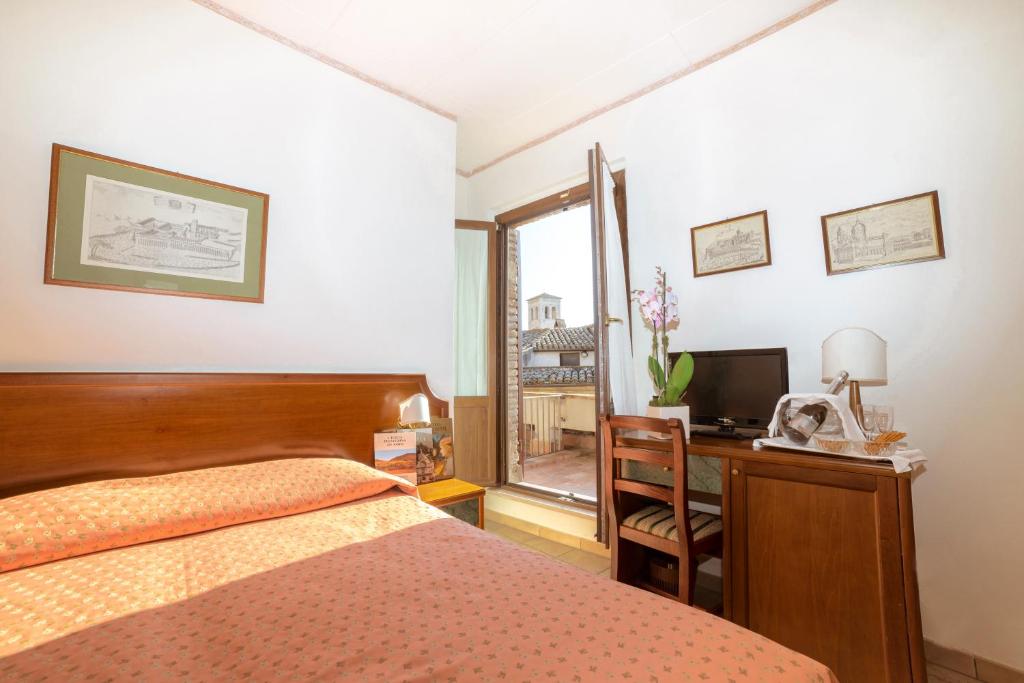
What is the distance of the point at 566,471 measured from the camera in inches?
209

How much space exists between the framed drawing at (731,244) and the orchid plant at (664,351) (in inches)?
10.0

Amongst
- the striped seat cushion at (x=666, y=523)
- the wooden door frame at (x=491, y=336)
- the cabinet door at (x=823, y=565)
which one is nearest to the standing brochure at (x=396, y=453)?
the striped seat cushion at (x=666, y=523)

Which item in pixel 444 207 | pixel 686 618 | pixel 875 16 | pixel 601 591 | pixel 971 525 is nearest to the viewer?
pixel 686 618

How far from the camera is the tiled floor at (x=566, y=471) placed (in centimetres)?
452

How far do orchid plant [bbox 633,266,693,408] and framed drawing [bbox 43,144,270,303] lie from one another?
2.13 m

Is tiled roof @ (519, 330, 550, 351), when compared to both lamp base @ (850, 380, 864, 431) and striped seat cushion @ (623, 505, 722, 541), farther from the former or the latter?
lamp base @ (850, 380, 864, 431)

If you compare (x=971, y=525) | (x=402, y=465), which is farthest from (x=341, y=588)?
(x=971, y=525)

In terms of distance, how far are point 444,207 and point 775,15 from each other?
2.24m

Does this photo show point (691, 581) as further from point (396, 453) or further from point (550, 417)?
point (550, 417)

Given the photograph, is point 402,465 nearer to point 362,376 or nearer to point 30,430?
point 362,376

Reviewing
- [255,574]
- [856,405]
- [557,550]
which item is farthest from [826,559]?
[255,574]

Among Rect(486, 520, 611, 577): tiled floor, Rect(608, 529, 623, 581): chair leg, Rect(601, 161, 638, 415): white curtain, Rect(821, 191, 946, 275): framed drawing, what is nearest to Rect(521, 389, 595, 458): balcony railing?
Rect(486, 520, 611, 577): tiled floor

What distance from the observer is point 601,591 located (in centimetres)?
115

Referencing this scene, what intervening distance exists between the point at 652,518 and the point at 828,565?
71 cm
